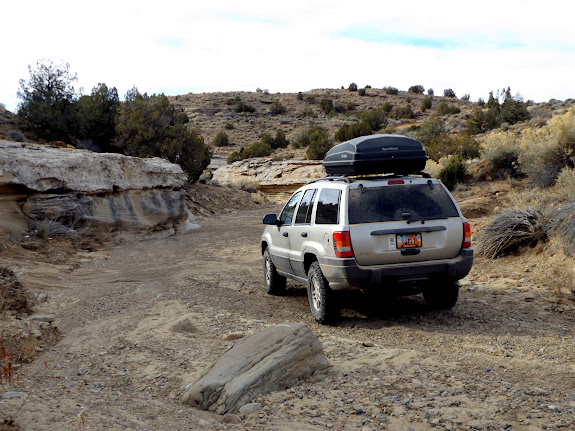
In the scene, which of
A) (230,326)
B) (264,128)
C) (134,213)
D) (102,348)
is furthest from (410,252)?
(264,128)

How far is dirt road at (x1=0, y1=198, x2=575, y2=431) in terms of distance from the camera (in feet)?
13.7

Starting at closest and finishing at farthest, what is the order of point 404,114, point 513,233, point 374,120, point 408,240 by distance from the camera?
point 408,240
point 513,233
point 374,120
point 404,114

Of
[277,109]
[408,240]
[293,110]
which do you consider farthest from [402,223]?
[293,110]

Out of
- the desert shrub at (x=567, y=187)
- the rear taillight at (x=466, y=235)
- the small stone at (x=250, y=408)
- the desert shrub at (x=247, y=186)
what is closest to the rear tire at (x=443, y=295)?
the rear taillight at (x=466, y=235)

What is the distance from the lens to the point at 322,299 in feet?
22.9

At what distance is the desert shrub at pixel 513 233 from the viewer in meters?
10.8

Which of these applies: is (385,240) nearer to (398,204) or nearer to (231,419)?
(398,204)

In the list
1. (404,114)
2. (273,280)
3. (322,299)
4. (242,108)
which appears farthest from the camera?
(242,108)

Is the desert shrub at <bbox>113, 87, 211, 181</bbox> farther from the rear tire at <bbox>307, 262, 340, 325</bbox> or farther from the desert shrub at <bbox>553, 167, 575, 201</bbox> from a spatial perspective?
the rear tire at <bbox>307, 262, 340, 325</bbox>

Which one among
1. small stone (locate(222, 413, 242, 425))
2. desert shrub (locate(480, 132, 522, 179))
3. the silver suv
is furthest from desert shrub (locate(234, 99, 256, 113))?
small stone (locate(222, 413, 242, 425))

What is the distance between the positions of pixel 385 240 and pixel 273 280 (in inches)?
115

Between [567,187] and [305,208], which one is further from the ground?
[305,208]

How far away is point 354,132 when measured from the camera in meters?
45.3

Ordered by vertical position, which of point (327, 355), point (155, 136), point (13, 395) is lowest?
point (327, 355)
